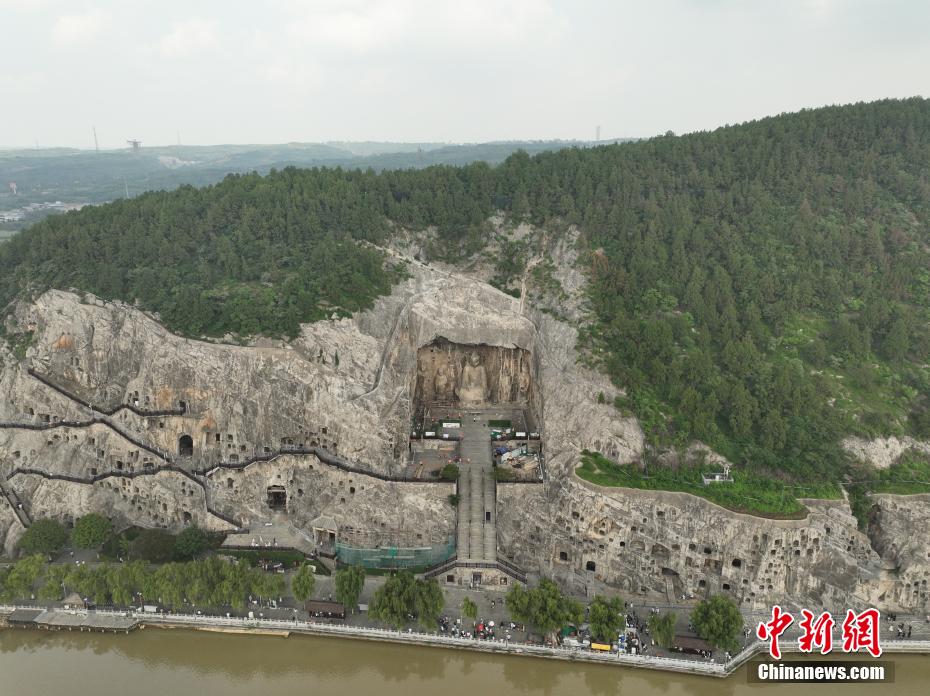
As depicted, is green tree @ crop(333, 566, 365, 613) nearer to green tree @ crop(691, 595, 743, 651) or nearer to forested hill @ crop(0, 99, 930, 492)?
forested hill @ crop(0, 99, 930, 492)

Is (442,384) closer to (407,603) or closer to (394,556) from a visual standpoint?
(394,556)

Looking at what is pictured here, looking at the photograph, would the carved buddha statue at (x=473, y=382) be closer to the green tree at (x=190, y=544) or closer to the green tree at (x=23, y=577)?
the green tree at (x=190, y=544)

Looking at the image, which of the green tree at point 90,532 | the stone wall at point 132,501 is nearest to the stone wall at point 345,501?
the stone wall at point 132,501

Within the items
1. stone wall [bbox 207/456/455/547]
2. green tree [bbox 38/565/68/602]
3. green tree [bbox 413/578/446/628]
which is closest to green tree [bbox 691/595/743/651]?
green tree [bbox 413/578/446/628]

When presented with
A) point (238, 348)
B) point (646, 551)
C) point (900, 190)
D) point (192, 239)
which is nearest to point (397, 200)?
point (192, 239)

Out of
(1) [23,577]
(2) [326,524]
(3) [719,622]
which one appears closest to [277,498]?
(2) [326,524]
